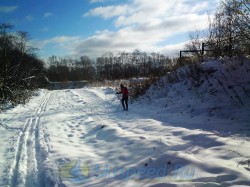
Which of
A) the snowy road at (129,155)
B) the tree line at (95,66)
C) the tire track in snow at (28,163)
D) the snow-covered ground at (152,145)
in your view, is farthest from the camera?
the tree line at (95,66)

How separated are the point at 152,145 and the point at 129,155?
785 mm

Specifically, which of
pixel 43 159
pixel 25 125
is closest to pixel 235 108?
pixel 43 159

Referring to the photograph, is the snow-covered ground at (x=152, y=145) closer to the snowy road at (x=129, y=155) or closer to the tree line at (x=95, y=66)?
the snowy road at (x=129, y=155)

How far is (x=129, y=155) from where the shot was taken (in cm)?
728

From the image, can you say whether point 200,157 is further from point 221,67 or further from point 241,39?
point 221,67

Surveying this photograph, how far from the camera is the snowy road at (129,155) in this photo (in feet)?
17.9

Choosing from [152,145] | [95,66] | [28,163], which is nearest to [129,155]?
[152,145]

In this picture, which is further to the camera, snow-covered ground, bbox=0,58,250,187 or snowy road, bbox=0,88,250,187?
snow-covered ground, bbox=0,58,250,187

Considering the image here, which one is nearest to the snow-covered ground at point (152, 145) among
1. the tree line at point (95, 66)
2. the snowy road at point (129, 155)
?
the snowy road at point (129, 155)

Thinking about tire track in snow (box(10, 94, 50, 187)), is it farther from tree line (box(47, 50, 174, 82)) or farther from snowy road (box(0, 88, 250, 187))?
tree line (box(47, 50, 174, 82))

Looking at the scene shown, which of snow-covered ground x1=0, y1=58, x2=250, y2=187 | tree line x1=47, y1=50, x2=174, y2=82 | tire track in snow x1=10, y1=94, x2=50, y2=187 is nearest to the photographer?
snow-covered ground x1=0, y1=58, x2=250, y2=187

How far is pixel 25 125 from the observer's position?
13.0m

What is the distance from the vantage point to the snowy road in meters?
5.44

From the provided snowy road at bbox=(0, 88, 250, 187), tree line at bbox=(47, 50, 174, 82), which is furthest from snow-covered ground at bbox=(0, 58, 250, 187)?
tree line at bbox=(47, 50, 174, 82)
